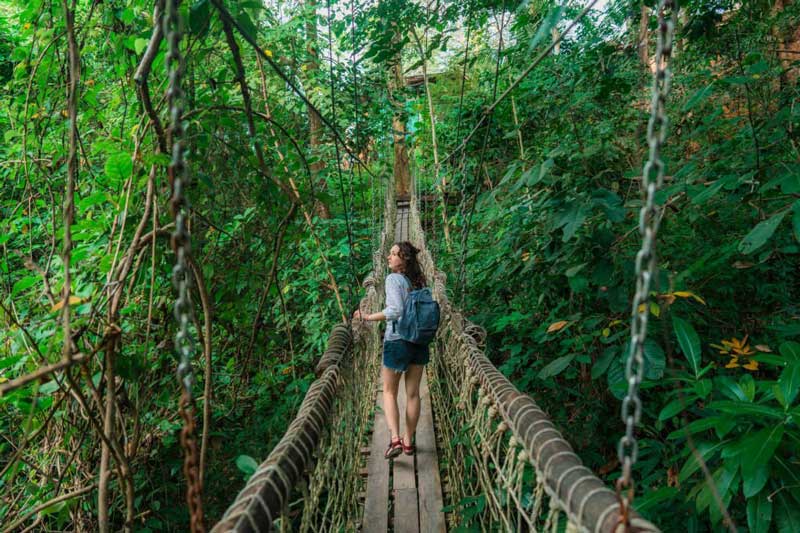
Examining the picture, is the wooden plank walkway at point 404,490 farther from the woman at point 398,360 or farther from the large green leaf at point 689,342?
the large green leaf at point 689,342

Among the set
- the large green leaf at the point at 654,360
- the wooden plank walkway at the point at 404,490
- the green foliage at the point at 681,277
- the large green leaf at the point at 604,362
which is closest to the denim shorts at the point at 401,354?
the wooden plank walkway at the point at 404,490

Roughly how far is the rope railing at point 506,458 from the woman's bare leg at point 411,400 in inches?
5.1

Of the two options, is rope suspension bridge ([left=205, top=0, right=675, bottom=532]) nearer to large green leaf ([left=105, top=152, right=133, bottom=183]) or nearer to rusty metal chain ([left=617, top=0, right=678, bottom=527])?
rusty metal chain ([left=617, top=0, right=678, bottom=527])

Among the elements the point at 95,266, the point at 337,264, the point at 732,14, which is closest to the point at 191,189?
the point at 95,266

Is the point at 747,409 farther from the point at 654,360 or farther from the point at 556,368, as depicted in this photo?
the point at 556,368

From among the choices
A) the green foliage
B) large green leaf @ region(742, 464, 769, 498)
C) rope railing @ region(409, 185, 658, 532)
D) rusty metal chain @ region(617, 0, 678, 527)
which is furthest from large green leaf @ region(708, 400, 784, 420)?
rusty metal chain @ region(617, 0, 678, 527)

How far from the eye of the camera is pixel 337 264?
396 centimetres

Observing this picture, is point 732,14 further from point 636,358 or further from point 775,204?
point 636,358

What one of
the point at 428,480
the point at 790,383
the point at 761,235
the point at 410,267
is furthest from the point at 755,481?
the point at 410,267

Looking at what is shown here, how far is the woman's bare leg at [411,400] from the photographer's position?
1832 mm

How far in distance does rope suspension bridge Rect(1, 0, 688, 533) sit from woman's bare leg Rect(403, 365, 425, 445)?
9cm

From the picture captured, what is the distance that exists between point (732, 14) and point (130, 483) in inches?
101

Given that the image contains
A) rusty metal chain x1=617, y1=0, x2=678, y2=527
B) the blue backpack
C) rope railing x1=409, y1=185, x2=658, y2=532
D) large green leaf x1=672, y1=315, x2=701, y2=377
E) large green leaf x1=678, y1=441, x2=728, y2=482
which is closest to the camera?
rusty metal chain x1=617, y1=0, x2=678, y2=527

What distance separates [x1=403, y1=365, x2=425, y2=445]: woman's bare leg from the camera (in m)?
1.83
